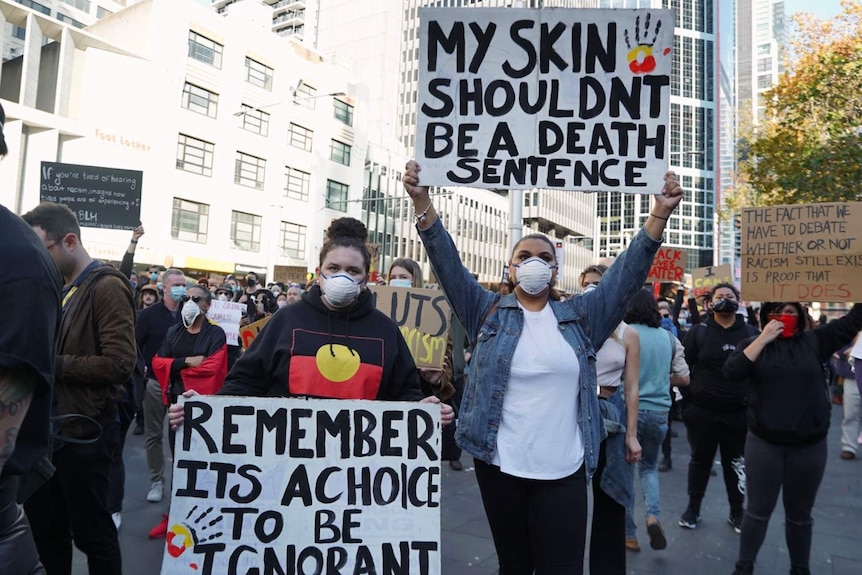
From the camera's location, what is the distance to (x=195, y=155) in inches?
1262

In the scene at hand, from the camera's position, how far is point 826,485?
275 inches

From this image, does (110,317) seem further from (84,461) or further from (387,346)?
(387,346)

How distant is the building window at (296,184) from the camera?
37.9 m

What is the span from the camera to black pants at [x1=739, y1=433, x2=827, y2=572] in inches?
154

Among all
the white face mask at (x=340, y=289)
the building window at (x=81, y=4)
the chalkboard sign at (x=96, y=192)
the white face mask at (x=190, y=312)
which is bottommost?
the white face mask at (x=190, y=312)

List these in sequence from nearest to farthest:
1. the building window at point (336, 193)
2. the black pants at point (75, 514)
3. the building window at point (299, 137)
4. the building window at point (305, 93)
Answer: the black pants at point (75, 514) < the building window at point (299, 137) < the building window at point (305, 93) < the building window at point (336, 193)

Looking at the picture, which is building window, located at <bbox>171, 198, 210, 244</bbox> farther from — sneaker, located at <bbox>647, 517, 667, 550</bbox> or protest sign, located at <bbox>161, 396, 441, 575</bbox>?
protest sign, located at <bbox>161, 396, 441, 575</bbox>

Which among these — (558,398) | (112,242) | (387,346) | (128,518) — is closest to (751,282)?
(558,398)

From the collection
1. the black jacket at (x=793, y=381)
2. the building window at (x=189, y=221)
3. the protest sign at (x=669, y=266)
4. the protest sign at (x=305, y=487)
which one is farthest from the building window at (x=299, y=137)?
the protest sign at (x=305, y=487)

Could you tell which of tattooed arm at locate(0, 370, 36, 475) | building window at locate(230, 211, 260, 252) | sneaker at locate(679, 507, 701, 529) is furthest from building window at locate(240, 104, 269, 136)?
tattooed arm at locate(0, 370, 36, 475)

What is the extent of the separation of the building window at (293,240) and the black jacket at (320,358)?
35.6 m

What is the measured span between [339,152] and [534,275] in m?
41.0

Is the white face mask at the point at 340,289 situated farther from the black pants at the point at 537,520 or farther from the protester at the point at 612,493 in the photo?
the protester at the point at 612,493

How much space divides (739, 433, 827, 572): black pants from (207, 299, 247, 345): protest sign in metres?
6.01
